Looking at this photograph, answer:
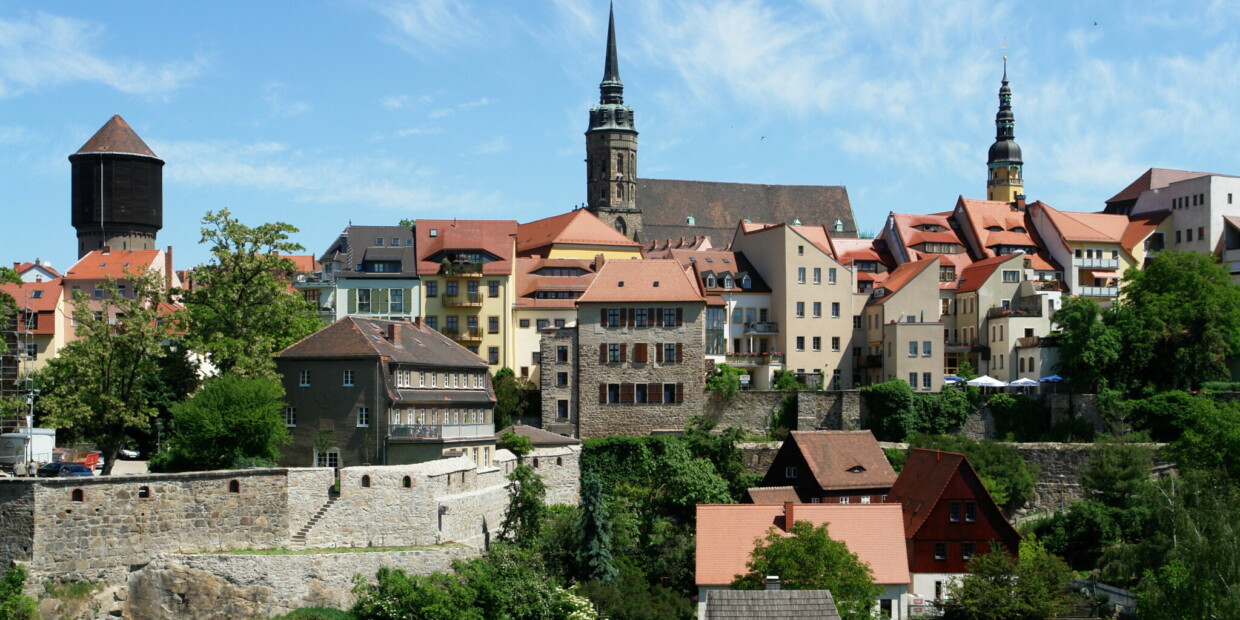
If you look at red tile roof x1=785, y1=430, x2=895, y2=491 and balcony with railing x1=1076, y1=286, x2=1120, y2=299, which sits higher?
balcony with railing x1=1076, y1=286, x2=1120, y2=299

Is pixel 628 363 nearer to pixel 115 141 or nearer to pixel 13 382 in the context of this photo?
pixel 13 382

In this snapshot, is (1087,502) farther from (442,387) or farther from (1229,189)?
(1229,189)

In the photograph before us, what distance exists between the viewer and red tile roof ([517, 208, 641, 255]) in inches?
3368

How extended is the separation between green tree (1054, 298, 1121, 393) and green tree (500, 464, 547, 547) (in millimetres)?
28221

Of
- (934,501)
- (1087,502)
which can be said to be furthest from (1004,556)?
(1087,502)

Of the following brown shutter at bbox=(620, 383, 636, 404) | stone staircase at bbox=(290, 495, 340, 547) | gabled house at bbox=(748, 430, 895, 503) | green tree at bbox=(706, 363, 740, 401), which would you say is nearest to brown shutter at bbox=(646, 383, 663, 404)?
brown shutter at bbox=(620, 383, 636, 404)

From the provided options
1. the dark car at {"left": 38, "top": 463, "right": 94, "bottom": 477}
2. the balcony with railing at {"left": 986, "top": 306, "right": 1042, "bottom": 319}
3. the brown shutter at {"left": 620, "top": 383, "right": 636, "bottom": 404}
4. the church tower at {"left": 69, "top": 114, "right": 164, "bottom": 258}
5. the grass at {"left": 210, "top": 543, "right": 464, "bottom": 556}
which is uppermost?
the church tower at {"left": 69, "top": 114, "right": 164, "bottom": 258}

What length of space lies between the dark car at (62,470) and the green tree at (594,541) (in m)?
15.6

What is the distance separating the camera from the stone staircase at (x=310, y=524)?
43062mm

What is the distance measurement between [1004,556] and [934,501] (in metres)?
4.12

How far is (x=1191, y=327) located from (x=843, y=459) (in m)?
20.9

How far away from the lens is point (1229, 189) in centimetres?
8400

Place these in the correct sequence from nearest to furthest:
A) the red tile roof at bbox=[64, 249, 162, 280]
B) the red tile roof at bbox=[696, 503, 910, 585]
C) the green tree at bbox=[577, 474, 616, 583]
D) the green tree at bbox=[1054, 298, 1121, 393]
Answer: the red tile roof at bbox=[696, 503, 910, 585] → the green tree at bbox=[577, 474, 616, 583] → the green tree at bbox=[1054, 298, 1121, 393] → the red tile roof at bbox=[64, 249, 162, 280]

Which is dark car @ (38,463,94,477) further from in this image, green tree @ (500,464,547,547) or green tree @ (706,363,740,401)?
green tree @ (706,363,740,401)
